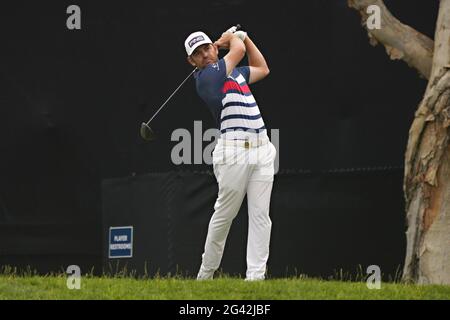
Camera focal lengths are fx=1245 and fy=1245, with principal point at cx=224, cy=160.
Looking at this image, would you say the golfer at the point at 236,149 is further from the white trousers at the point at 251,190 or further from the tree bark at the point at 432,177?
the tree bark at the point at 432,177

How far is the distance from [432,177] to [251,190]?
1.55 m

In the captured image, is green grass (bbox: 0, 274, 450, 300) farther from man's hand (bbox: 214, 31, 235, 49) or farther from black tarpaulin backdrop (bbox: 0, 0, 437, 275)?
black tarpaulin backdrop (bbox: 0, 0, 437, 275)

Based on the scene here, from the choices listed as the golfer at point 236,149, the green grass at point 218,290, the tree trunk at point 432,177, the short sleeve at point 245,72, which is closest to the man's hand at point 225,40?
the golfer at point 236,149

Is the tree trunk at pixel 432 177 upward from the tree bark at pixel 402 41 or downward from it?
downward

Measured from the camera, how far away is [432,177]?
987 cm

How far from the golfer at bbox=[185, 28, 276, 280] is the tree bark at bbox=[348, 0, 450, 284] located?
1.34m

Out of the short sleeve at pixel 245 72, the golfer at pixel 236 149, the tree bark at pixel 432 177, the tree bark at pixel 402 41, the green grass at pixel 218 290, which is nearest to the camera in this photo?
the green grass at pixel 218 290

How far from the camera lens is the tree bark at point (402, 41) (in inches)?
402

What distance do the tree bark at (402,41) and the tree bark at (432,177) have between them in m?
0.17

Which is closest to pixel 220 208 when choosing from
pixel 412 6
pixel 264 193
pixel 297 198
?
pixel 264 193

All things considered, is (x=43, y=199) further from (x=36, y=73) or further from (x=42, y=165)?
(x=36, y=73)

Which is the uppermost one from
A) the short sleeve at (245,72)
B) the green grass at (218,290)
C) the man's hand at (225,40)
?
the man's hand at (225,40)

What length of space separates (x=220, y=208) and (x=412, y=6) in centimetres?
285

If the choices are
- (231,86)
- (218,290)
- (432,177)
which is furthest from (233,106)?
(432,177)
